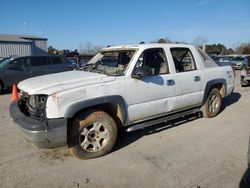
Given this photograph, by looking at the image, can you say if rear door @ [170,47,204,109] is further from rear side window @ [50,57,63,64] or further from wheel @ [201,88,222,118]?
rear side window @ [50,57,63,64]

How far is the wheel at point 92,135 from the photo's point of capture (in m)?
3.87

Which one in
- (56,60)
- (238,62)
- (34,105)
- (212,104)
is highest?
(238,62)

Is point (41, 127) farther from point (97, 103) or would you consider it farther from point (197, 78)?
point (197, 78)

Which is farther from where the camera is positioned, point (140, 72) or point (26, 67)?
point (26, 67)

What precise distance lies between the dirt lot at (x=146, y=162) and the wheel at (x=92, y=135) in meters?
0.16

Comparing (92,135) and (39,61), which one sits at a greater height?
(39,61)

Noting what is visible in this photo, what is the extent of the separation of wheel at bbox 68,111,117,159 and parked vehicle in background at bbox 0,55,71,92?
869cm

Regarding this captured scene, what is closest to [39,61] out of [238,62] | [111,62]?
[111,62]

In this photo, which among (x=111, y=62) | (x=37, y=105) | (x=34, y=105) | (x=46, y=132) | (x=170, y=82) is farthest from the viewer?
(x=111, y=62)

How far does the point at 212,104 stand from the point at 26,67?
29.4 ft

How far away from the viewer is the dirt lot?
11.3ft

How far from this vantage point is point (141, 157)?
4137 millimetres

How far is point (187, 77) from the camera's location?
527 centimetres

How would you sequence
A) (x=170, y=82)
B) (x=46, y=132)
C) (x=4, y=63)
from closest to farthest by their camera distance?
(x=46, y=132), (x=170, y=82), (x=4, y=63)
